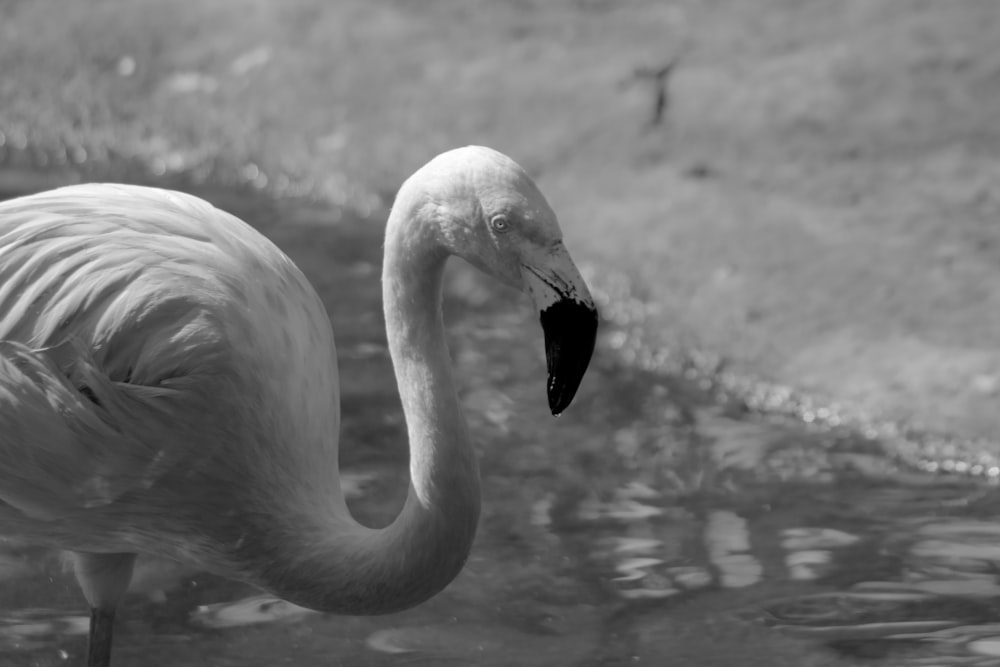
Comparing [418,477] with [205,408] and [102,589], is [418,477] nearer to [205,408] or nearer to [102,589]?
[205,408]

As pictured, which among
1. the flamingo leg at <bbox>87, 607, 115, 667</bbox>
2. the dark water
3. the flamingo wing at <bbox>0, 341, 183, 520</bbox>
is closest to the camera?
the flamingo wing at <bbox>0, 341, 183, 520</bbox>

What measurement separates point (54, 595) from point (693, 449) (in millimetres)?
1969

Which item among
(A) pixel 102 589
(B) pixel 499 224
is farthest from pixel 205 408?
(B) pixel 499 224

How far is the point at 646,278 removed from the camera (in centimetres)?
605

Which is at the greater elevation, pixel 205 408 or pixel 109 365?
pixel 109 365

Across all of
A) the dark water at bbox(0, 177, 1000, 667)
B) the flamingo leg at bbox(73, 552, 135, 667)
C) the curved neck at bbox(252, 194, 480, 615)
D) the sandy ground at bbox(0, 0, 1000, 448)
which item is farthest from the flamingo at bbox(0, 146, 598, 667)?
the sandy ground at bbox(0, 0, 1000, 448)

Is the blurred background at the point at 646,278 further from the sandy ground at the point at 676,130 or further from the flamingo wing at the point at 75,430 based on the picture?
the flamingo wing at the point at 75,430

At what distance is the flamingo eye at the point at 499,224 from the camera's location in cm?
299

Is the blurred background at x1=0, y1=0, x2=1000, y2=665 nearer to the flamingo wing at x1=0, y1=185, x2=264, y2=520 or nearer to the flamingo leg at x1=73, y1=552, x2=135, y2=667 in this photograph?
the flamingo leg at x1=73, y1=552, x2=135, y2=667

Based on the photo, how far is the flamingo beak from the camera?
2957mm

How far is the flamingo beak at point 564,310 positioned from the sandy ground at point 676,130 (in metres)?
2.39

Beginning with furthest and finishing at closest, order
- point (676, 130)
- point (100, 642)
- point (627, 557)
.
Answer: point (676, 130) → point (627, 557) → point (100, 642)

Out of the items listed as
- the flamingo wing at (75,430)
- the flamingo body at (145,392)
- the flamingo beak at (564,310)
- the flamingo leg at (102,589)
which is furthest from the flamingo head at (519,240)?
the flamingo leg at (102,589)

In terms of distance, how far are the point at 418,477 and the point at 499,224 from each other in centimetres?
59
